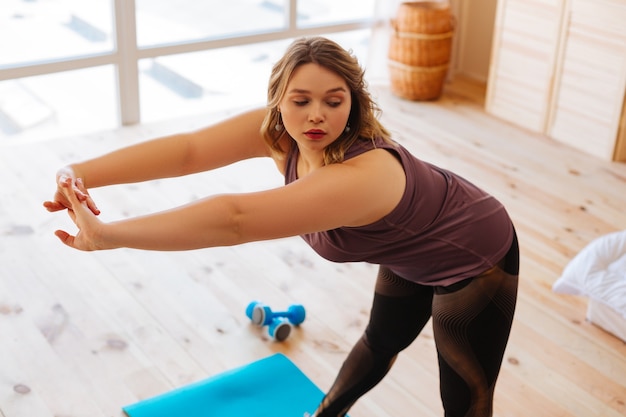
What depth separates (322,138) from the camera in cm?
155

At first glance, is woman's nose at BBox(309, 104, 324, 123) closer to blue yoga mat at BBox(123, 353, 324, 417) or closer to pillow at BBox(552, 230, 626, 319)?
blue yoga mat at BBox(123, 353, 324, 417)

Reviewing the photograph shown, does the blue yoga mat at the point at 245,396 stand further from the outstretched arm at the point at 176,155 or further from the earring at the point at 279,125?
the earring at the point at 279,125

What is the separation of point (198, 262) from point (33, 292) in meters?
0.57

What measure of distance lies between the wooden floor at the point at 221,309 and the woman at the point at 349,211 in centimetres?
68

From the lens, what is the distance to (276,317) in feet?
8.70

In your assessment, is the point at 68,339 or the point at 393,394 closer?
the point at 393,394

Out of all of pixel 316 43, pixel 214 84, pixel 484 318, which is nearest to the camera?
pixel 316 43

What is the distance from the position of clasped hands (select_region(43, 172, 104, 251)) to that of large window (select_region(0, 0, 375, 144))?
94.0 inches

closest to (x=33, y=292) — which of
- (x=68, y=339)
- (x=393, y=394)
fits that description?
(x=68, y=339)

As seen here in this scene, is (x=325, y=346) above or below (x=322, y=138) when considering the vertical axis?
below

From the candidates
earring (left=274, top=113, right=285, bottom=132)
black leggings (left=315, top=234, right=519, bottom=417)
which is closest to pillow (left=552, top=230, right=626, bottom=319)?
black leggings (left=315, top=234, right=519, bottom=417)

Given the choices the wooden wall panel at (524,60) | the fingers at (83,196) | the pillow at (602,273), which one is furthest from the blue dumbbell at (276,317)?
the wooden wall panel at (524,60)

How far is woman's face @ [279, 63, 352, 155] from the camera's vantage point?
5.00ft

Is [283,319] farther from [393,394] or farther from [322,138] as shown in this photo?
[322,138]
